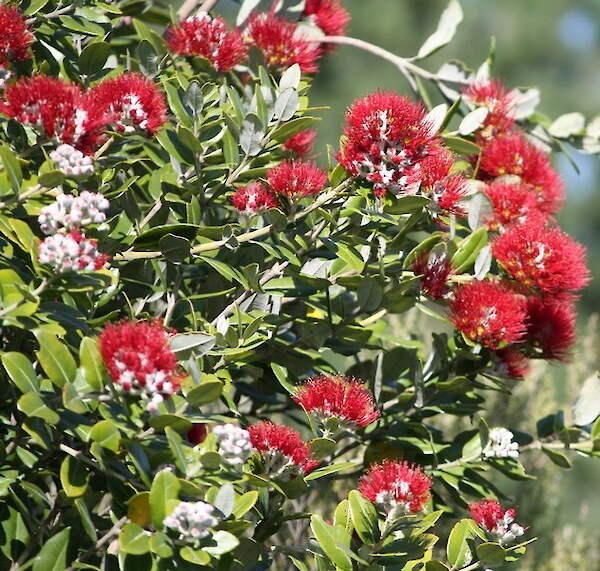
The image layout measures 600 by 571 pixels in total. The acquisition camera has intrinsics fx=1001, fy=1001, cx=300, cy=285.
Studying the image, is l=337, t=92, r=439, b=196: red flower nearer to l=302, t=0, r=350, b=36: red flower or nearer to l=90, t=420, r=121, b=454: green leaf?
l=90, t=420, r=121, b=454: green leaf

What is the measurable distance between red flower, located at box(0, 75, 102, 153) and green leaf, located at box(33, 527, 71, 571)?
1.95ft

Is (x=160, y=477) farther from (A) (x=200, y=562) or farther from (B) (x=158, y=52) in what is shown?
(B) (x=158, y=52)

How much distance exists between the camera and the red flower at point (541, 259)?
5.82 ft

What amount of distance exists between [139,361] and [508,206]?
35.7 inches

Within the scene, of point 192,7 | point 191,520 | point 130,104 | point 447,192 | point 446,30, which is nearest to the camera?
point 191,520

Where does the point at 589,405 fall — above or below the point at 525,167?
below

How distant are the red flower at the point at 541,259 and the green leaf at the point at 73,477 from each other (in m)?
0.83

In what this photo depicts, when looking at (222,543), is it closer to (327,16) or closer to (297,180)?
(297,180)

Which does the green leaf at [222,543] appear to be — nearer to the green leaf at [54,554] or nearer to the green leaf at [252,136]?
the green leaf at [54,554]

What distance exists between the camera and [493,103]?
7.22 ft

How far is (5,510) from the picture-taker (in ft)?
5.38

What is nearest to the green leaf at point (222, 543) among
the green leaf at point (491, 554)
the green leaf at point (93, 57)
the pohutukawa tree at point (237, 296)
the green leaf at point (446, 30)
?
the pohutukawa tree at point (237, 296)

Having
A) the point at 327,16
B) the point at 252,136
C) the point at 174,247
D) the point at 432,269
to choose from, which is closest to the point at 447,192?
the point at 432,269

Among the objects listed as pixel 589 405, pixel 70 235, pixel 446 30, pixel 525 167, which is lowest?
pixel 589 405
